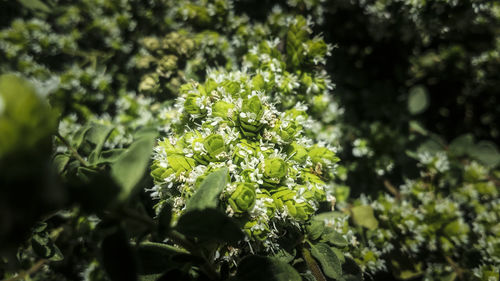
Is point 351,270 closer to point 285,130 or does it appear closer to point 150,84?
point 285,130

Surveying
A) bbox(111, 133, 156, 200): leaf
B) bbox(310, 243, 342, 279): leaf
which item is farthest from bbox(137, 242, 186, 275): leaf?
bbox(310, 243, 342, 279): leaf

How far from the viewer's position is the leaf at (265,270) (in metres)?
1.02

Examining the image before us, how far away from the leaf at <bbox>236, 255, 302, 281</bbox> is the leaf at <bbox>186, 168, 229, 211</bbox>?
330 millimetres

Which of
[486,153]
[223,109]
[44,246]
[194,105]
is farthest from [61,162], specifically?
[486,153]

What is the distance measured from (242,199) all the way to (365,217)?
130cm

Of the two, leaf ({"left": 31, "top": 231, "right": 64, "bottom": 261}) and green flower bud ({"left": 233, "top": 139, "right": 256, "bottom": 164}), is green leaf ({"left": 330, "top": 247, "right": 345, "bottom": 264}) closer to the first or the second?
green flower bud ({"left": 233, "top": 139, "right": 256, "bottom": 164})

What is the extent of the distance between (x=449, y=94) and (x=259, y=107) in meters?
3.23

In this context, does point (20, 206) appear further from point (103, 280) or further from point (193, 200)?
point (103, 280)

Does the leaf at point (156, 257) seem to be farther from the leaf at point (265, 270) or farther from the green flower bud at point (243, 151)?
the green flower bud at point (243, 151)

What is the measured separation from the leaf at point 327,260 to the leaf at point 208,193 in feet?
2.17

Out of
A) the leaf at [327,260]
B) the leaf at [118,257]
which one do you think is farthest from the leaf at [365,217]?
the leaf at [118,257]

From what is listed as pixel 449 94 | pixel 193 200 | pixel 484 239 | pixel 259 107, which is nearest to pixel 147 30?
pixel 259 107

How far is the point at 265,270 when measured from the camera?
1032 mm

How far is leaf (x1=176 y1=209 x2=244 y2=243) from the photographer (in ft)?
2.72
